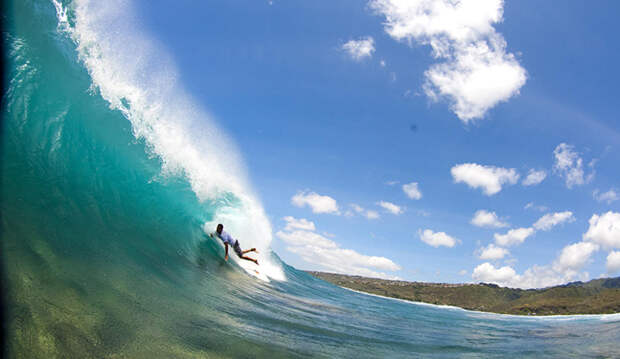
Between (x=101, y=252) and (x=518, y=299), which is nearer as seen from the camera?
(x=101, y=252)

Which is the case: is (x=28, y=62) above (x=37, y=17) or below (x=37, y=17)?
below

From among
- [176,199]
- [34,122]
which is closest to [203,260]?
[176,199]

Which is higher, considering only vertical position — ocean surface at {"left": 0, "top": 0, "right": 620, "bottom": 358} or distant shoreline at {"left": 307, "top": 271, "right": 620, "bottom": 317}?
ocean surface at {"left": 0, "top": 0, "right": 620, "bottom": 358}

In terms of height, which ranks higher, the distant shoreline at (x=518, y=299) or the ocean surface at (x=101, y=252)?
the ocean surface at (x=101, y=252)

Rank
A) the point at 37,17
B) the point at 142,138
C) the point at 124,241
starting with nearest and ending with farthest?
the point at 124,241
the point at 37,17
the point at 142,138

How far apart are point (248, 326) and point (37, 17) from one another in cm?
1143

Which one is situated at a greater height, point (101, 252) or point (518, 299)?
point (101, 252)

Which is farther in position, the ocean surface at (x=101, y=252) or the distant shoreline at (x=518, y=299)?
the distant shoreline at (x=518, y=299)

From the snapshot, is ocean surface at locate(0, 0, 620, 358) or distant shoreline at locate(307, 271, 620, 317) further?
distant shoreline at locate(307, 271, 620, 317)

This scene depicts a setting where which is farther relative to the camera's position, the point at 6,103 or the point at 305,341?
the point at 6,103

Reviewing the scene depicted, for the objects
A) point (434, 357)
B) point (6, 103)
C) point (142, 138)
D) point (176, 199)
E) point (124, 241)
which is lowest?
point (434, 357)

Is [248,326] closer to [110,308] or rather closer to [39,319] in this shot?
[110,308]

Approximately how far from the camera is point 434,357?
22.2 feet

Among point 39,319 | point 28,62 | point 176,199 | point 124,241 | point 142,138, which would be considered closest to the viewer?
point 39,319
